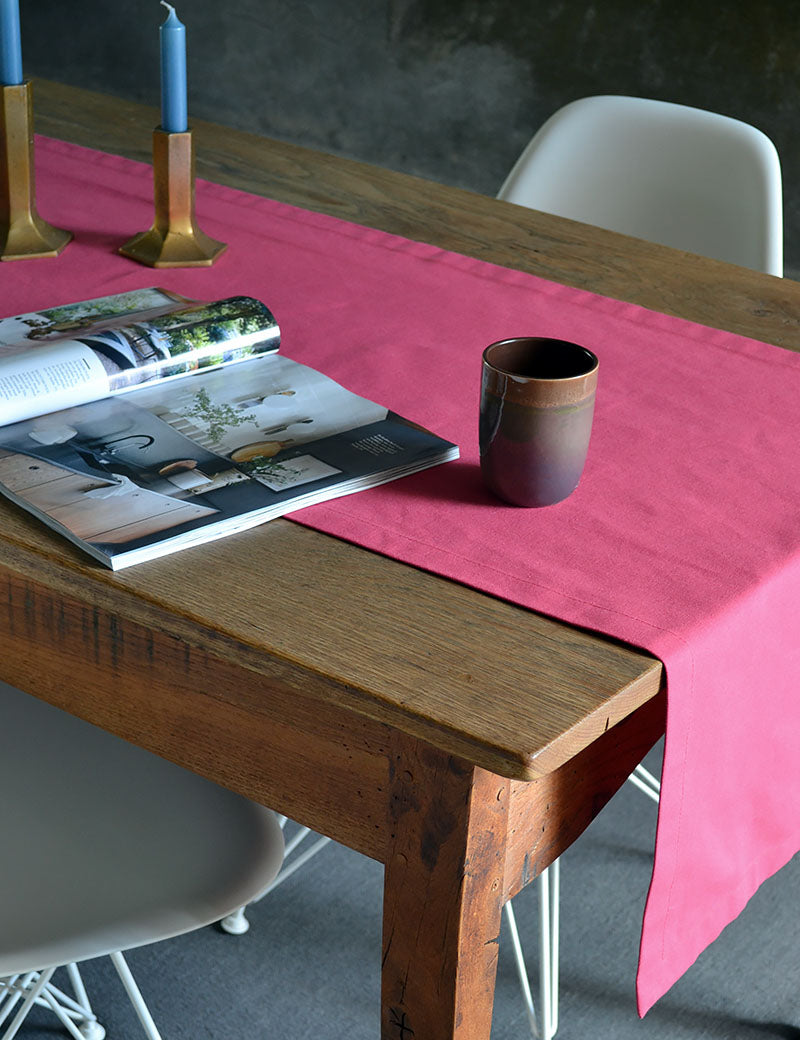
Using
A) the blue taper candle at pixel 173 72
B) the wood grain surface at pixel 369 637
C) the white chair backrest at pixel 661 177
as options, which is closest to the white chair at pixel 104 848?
the wood grain surface at pixel 369 637

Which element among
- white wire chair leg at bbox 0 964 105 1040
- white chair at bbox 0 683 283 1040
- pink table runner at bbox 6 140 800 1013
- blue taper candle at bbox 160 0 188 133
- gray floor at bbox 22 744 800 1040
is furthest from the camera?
gray floor at bbox 22 744 800 1040

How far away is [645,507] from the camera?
914 mm

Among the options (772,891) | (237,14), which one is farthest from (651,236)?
(237,14)

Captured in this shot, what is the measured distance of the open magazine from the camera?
0.84 meters

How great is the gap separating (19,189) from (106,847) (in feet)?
2.41

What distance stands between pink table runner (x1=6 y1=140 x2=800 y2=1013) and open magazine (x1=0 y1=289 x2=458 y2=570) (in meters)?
0.04

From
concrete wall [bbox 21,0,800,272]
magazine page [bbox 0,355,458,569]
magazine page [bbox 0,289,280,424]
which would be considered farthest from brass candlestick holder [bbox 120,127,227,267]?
concrete wall [bbox 21,0,800,272]

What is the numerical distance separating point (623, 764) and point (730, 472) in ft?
0.87

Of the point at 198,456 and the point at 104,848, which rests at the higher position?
the point at 198,456

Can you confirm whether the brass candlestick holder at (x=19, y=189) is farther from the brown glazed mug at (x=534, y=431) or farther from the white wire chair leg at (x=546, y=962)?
the white wire chair leg at (x=546, y=962)

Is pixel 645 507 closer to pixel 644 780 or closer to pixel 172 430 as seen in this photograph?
pixel 172 430

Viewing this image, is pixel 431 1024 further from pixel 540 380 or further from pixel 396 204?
pixel 396 204

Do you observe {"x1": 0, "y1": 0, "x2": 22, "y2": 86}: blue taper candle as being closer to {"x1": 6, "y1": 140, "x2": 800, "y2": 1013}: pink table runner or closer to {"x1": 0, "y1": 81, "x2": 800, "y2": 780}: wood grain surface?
{"x1": 6, "y1": 140, "x2": 800, "y2": 1013}: pink table runner

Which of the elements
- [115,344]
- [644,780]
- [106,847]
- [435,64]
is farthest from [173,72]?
[435,64]
